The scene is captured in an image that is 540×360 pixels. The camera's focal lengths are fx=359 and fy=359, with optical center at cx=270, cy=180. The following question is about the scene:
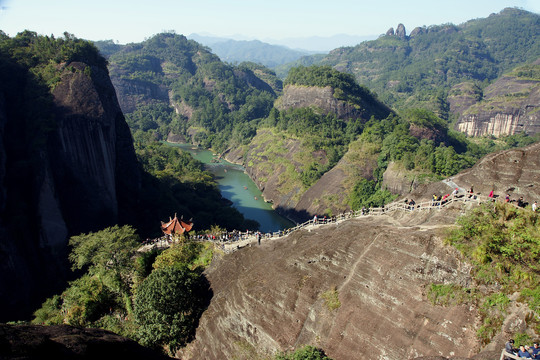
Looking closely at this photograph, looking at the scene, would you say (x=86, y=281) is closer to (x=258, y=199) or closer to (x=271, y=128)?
(x=258, y=199)

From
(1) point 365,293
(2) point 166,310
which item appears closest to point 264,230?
(2) point 166,310

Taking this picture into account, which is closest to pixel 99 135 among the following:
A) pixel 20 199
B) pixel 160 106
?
pixel 20 199

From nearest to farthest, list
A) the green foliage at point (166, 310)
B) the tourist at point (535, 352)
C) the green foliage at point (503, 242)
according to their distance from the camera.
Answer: the tourist at point (535, 352) < the green foliage at point (503, 242) < the green foliage at point (166, 310)

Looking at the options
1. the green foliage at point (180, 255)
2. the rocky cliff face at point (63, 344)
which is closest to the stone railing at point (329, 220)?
the green foliage at point (180, 255)

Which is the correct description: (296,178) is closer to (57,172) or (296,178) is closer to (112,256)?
(57,172)

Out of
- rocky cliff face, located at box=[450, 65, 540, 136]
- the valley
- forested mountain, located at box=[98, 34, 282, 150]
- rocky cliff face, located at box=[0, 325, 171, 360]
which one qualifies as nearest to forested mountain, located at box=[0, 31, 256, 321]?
the valley

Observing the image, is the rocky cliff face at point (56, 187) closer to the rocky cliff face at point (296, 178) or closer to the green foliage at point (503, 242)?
the rocky cliff face at point (296, 178)

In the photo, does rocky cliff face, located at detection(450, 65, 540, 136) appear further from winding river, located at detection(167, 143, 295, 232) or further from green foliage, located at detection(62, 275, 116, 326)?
green foliage, located at detection(62, 275, 116, 326)
